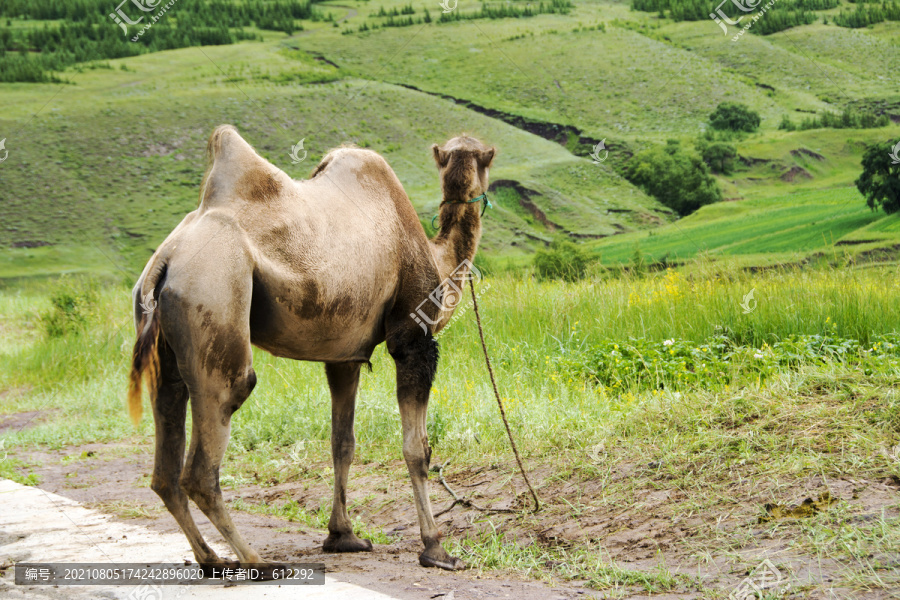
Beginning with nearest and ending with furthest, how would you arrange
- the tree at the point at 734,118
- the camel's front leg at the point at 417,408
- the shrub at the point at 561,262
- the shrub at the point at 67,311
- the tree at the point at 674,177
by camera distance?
the camel's front leg at the point at 417,408 → the shrub at the point at 561,262 → the shrub at the point at 67,311 → the tree at the point at 674,177 → the tree at the point at 734,118

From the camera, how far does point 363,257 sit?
4.10 meters

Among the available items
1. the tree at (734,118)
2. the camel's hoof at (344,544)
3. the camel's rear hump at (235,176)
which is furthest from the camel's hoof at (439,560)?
the tree at (734,118)

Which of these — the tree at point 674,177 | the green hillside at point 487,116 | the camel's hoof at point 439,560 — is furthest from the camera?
the tree at point 674,177

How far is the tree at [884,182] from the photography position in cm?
1452

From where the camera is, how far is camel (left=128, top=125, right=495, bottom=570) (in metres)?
3.37

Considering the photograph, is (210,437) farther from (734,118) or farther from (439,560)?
(734,118)

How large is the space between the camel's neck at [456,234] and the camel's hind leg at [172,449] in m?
1.91

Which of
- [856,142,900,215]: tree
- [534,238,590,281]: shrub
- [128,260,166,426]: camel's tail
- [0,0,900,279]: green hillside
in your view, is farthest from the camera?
[0,0,900,279]: green hillside

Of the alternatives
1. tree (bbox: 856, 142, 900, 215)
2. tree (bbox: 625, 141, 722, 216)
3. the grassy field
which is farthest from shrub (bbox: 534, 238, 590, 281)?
tree (bbox: 625, 141, 722, 216)

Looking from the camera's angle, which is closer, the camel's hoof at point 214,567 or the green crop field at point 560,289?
the camel's hoof at point 214,567

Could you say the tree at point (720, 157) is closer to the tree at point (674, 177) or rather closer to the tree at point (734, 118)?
the tree at point (674, 177)

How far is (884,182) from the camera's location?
48.8ft

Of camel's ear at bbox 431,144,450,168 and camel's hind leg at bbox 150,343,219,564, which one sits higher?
camel's ear at bbox 431,144,450,168

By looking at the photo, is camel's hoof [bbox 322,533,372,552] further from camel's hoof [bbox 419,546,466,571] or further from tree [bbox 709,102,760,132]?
tree [bbox 709,102,760,132]
